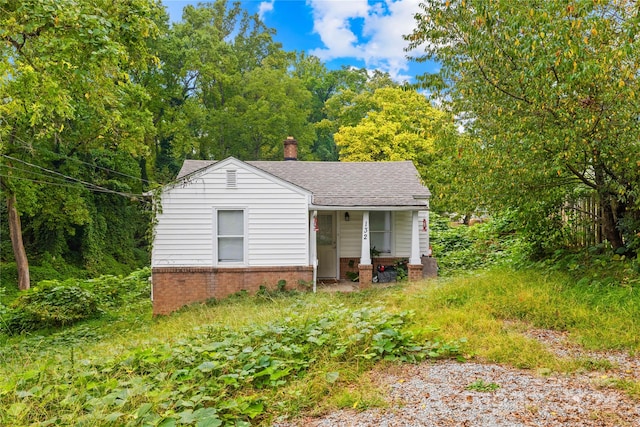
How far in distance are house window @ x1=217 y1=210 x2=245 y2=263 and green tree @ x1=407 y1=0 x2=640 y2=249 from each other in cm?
622

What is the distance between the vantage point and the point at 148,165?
2614cm

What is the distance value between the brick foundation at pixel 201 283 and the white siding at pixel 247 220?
0.19 m

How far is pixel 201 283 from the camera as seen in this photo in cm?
1123

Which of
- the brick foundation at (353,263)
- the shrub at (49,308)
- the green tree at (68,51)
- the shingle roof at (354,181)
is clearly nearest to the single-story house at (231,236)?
the shingle roof at (354,181)

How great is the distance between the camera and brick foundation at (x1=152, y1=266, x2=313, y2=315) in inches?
439

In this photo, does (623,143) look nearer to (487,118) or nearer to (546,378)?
(487,118)

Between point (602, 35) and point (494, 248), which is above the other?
point (602, 35)

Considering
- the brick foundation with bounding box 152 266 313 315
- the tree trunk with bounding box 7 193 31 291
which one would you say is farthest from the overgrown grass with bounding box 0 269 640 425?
the tree trunk with bounding box 7 193 31 291

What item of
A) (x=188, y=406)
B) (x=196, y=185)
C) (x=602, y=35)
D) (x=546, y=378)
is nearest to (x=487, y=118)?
(x=602, y=35)

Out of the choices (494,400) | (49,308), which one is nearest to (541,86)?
(494,400)

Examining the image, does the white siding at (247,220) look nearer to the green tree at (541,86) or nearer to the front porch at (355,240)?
the front porch at (355,240)

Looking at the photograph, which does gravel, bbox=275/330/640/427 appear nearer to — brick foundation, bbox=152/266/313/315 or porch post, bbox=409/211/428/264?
brick foundation, bbox=152/266/313/315

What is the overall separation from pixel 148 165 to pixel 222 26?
541 inches

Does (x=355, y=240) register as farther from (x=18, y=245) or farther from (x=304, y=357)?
(x=18, y=245)
